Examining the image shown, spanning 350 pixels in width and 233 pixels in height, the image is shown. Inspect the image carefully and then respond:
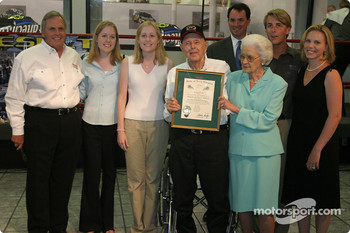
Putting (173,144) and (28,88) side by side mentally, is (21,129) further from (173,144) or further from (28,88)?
(173,144)

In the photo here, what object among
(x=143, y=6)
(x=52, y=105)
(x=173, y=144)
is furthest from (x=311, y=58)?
(x=143, y=6)

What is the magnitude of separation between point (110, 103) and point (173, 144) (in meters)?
0.64

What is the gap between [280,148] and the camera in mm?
2855

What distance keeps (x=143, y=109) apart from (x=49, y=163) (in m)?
0.85

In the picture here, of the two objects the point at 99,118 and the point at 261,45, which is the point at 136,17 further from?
the point at 261,45

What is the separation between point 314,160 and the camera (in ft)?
9.58

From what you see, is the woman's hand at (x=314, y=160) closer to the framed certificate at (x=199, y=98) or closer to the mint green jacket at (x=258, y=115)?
the mint green jacket at (x=258, y=115)

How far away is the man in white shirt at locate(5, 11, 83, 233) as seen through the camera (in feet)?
10.1

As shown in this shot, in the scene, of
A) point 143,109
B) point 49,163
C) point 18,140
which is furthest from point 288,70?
point 18,140

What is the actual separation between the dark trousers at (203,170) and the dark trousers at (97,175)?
0.58 m

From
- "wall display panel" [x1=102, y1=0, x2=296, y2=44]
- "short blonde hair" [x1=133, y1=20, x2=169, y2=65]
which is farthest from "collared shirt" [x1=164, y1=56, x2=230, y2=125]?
"wall display panel" [x1=102, y1=0, x2=296, y2=44]

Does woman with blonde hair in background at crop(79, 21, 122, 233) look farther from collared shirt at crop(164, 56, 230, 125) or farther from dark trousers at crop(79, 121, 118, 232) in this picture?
collared shirt at crop(164, 56, 230, 125)

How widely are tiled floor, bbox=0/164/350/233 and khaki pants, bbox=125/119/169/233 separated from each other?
15.3 inches

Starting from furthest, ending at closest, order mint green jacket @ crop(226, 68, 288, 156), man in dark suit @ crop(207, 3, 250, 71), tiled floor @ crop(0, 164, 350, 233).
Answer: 1. tiled floor @ crop(0, 164, 350, 233)
2. man in dark suit @ crop(207, 3, 250, 71)
3. mint green jacket @ crop(226, 68, 288, 156)
